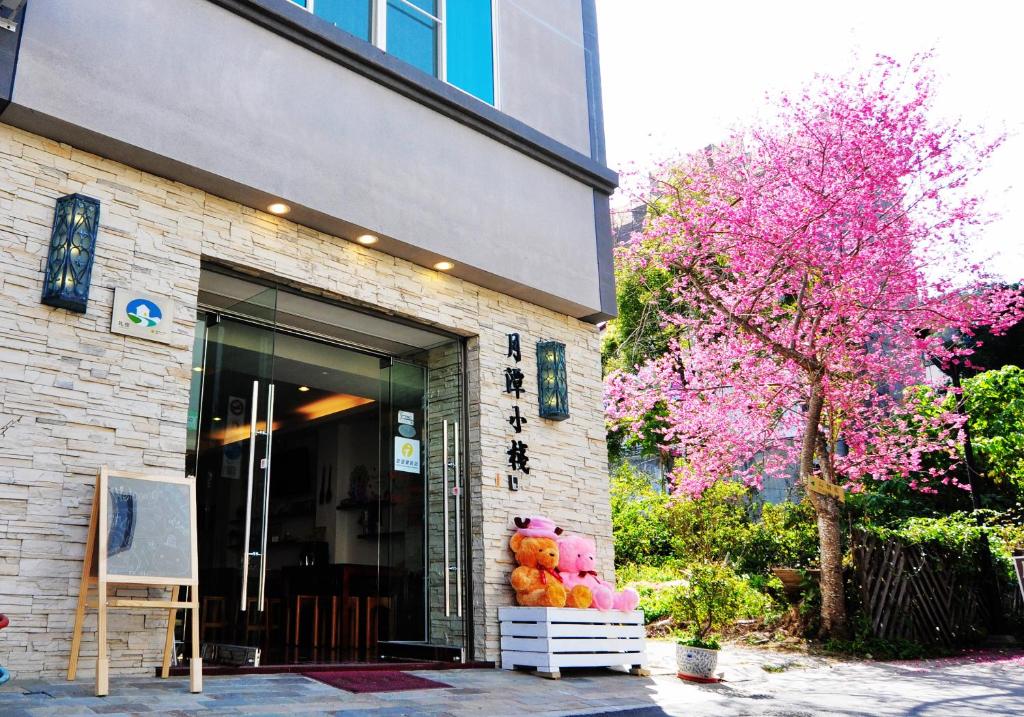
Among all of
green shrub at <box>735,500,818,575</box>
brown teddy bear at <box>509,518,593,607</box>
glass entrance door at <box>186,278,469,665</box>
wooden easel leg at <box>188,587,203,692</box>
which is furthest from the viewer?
green shrub at <box>735,500,818,575</box>

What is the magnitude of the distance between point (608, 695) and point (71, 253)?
15.3ft

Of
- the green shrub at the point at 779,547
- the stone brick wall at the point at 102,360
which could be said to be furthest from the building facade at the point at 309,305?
the green shrub at the point at 779,547

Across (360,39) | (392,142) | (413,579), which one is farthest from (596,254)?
(413,579)

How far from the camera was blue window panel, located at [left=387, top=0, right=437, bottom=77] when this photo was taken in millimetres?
7547

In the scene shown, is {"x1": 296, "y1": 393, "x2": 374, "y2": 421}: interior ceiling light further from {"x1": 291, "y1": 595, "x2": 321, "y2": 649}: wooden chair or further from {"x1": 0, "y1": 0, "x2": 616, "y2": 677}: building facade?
{"x1": 291, "y1": 595, "x2": 321, "y2": 649}: wooden chair

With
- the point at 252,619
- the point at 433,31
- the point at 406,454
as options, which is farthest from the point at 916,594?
the point at 433,31

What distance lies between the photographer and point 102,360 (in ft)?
16.9

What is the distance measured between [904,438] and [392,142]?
852cm

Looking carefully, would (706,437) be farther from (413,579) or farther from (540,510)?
(413,579)

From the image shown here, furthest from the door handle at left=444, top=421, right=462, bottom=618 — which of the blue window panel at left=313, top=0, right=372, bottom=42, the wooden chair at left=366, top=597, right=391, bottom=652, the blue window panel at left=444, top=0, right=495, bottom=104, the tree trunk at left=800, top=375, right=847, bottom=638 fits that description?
the tree trunk at left=800, top=375, right=847, bottom=638

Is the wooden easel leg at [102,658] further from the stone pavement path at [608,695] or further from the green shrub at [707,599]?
the green shrub at [707,599]

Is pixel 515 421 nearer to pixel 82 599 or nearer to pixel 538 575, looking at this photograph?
pixel 538 575

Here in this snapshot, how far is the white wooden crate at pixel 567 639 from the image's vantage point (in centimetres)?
656

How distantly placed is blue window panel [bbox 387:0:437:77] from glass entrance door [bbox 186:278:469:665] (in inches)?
106
